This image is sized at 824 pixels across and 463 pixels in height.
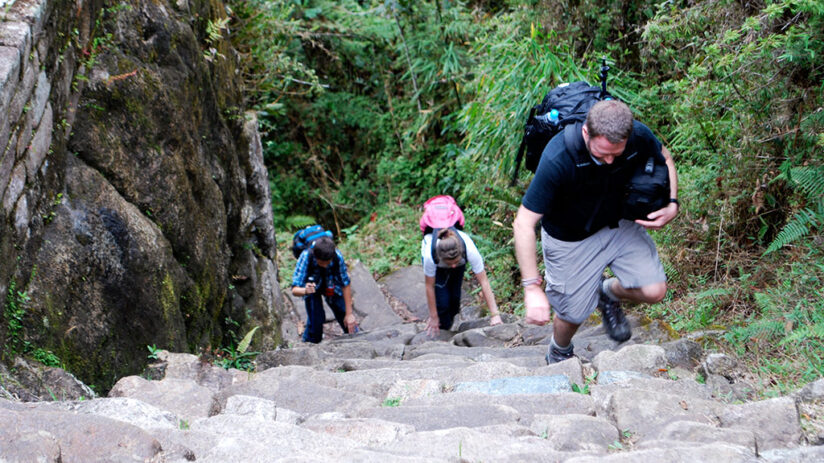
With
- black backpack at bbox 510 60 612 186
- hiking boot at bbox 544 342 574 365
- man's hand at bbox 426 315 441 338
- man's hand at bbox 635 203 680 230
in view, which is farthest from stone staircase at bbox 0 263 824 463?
man's hand at bbox 426 315 441 338

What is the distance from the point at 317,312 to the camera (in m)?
8.12

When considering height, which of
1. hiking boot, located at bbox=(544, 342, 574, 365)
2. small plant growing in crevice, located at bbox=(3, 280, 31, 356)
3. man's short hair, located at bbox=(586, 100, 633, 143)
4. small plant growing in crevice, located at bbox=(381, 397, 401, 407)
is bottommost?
hiking boot, located at bbox=(544, 342, 574, 365)

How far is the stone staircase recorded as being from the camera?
2342mm

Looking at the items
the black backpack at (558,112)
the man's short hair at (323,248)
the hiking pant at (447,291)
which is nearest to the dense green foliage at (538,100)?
the black backpack at (558,112)

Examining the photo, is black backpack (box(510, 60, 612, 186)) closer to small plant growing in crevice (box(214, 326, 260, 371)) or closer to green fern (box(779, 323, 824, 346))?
green fern (box(779, 323, 824, 346))

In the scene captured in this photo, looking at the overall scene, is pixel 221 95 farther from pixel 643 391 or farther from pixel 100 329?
pixel 643 391

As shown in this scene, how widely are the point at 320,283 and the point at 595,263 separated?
13.8 ft

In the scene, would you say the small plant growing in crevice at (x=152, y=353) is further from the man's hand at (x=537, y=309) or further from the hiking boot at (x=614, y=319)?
the hiking boot at (x=614, y=319)

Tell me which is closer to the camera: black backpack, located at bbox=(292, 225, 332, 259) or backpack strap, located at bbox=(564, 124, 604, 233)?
backpack strap, located at bbox=(564, 124, 604, 233)

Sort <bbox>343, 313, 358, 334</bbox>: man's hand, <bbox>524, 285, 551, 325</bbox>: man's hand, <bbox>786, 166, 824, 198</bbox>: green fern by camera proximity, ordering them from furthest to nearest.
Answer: <bbox>343, 313, 358, 334</bbox>: man's hand
<bbox>786, 166, 824, 198</bbox>: green fern
<bbox>524, 285, 551, 325</bbox>: man's hand

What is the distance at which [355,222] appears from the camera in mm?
16281

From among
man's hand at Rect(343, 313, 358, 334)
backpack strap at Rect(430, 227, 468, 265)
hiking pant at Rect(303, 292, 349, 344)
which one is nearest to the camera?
backpack strap at Rect(430, 227, 468, 265)

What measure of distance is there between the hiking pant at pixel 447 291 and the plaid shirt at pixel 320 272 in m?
1.15

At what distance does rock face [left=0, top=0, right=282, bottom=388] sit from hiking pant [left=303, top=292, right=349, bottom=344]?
0.90 m
